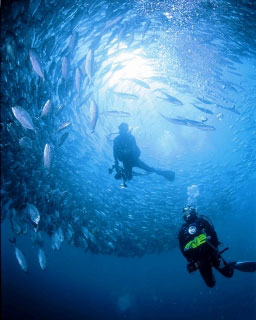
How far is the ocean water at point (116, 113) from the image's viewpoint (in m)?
5.76

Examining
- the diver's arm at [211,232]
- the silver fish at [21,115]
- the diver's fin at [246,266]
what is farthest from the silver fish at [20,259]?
the diver's fin at [246,266]

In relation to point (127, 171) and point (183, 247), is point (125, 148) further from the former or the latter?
point (183, 247)

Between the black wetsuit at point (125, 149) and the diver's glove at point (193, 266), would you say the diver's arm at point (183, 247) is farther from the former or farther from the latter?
the black wetsuit at point (125, 149)

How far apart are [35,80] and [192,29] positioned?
514cm

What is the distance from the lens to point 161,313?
30141 mm

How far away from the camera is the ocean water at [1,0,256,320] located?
576cm

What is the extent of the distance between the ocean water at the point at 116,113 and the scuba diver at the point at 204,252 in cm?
267

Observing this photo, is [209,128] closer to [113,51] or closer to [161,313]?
[113,51]

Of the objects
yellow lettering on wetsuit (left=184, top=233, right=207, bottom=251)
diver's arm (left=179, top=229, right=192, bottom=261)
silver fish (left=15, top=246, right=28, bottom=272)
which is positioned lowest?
silver fish (left=15, top=246, right=28, bottom=272)

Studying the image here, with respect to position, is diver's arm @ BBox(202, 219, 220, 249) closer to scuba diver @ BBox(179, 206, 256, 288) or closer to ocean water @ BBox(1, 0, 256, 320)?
scuba diver @ BBox(179, 206, 256, 288)

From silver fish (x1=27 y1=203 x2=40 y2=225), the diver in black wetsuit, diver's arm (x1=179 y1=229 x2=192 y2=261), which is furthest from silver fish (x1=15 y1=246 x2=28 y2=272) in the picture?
diver's arm (x1=179 y1=229 x2=192 y2=261)

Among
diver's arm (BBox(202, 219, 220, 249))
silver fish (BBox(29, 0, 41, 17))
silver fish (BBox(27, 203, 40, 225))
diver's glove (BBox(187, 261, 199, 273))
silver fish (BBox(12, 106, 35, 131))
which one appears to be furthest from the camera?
diver's arm (BBox(202, 219, 220, 249))

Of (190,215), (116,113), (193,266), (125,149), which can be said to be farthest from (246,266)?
(116,113)

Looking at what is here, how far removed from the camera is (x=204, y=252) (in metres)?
5.21
